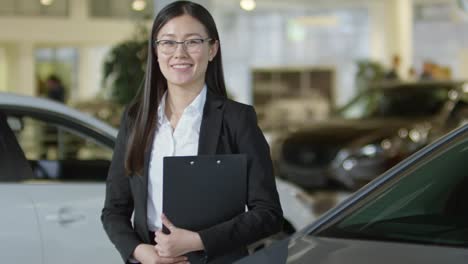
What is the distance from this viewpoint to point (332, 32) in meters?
30.3

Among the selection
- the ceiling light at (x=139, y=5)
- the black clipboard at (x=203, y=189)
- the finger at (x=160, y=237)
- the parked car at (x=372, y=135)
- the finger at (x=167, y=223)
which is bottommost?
the parked car at (x=372, y=135)

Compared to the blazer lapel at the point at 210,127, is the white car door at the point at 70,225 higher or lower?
lower

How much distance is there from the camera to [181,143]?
3.09m

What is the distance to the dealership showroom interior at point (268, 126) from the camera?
3.16 m

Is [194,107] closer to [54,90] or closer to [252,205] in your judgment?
[252,205]

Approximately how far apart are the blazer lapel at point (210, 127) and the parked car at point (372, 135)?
8.09 metres

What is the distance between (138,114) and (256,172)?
1.46 feet

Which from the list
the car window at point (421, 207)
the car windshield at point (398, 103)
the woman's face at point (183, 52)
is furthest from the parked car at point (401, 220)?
the car windshield at point (398, 103)

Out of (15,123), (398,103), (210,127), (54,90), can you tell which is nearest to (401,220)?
(210,127)

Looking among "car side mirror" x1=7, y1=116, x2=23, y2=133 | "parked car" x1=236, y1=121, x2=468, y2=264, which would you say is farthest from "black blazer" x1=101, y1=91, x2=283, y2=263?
"car side mirror" x1=7, y1=116, x2=23, y2=133

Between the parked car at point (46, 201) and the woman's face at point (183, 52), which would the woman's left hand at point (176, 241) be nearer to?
the woman's face at point (183, 52)

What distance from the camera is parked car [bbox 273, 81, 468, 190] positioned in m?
11.3

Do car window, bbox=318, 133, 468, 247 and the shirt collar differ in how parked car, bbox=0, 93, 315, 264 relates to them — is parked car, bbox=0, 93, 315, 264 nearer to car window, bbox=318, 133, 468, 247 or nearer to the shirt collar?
car window, bbox=318, 133, 468, 247

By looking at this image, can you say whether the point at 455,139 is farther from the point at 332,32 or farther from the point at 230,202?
the point at 332,32
